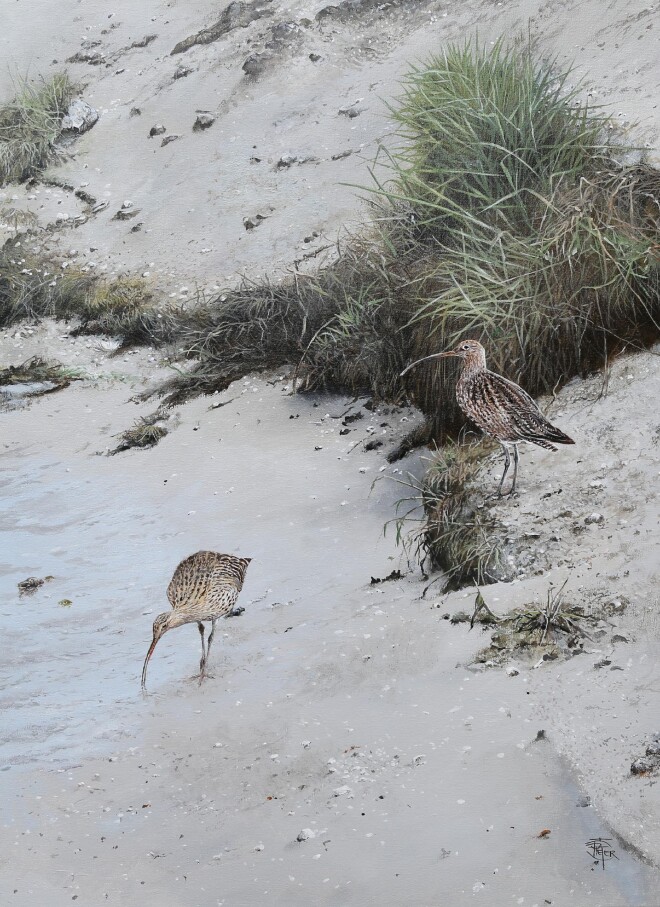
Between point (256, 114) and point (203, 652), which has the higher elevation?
point (256, 114)

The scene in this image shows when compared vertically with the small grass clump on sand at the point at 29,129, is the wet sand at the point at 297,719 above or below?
below

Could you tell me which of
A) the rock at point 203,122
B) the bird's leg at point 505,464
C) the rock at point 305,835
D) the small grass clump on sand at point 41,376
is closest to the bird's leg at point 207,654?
the rock at point 305,835

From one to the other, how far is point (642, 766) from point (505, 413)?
1566 millimetres

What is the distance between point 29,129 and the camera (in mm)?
7895

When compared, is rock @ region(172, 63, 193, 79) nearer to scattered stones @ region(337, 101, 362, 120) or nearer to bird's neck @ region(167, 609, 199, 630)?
scattered stones @ region(337, 101, 362, 120)

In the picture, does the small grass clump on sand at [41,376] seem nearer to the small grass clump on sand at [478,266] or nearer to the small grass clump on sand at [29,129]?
the small grass clump on sand at [478,266]

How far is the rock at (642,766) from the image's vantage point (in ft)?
9.18

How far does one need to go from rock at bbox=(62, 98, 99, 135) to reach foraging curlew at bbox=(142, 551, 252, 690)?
16.4ft

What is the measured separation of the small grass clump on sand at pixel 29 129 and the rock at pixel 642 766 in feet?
21.4

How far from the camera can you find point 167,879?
285 cm

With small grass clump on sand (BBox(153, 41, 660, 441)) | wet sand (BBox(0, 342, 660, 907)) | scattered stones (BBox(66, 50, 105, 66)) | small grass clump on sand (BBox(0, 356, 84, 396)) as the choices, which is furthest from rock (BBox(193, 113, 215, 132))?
wet sand (BBox(0, 342, 660, 907))

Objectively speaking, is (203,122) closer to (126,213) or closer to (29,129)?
(126,213)
